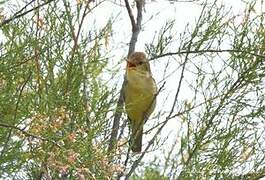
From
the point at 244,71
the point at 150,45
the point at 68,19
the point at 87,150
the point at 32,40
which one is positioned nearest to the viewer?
the point at 87,150

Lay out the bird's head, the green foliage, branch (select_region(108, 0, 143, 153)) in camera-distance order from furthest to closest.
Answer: the green foliage, the bird's head, branch (select_region(108, 0, 143, 153))

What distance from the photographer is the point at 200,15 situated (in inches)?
115

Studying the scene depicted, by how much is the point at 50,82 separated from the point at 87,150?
56 centimetres

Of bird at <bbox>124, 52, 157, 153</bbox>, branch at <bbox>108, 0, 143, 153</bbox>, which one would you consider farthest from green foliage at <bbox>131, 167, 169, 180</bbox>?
branch at <bbox>108, 0, 143, 153</bbox>

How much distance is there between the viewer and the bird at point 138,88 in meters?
2.98

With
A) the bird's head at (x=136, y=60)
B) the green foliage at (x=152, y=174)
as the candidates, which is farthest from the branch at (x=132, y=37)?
the green foliage at (x=152, y=174)

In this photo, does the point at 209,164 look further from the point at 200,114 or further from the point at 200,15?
the point at 200,15

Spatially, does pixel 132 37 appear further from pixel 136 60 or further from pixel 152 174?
pixel 152 174

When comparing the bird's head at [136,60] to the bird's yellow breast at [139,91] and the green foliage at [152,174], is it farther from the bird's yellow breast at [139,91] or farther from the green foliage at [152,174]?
the green foliage at [152,174]

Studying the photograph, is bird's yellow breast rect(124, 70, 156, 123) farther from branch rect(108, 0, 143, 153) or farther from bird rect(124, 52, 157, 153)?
branch rect(108, 0, 143, 153)

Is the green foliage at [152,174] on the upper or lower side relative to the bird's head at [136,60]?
lower

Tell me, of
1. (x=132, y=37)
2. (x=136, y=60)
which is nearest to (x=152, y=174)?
(x=136, y=60)

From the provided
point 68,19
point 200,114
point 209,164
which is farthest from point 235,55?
point 68,19

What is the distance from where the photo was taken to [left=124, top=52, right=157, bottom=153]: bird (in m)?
2.98
